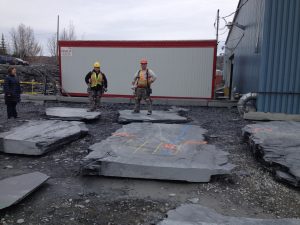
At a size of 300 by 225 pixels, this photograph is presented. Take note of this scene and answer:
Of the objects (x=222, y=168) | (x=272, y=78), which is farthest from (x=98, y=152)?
(x=272, y=78)

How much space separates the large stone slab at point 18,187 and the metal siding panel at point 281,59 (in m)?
7.59

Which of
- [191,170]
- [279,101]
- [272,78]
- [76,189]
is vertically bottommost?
[76,189]

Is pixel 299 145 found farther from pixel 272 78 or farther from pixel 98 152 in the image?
pixel 272 78

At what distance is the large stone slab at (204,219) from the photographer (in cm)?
308

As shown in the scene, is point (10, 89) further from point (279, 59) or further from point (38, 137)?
point (279, 59)

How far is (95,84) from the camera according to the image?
10.5 meters

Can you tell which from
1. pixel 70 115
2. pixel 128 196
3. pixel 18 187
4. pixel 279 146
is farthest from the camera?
pixel 70 115

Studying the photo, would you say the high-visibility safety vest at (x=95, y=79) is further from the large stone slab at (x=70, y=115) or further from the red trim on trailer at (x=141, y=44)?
the red trim on trailer at (x=141, y=44)

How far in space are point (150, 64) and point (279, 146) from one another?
930 cm

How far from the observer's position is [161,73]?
13.9 meters

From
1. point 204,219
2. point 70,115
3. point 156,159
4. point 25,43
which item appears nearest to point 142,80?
point 70,115

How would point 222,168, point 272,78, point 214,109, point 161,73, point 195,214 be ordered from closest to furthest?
point 195,214, point 222,168, point 272,78, point 214,109, point 161,73

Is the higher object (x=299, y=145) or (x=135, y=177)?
(x=299, y=145)

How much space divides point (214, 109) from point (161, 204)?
9315mm
